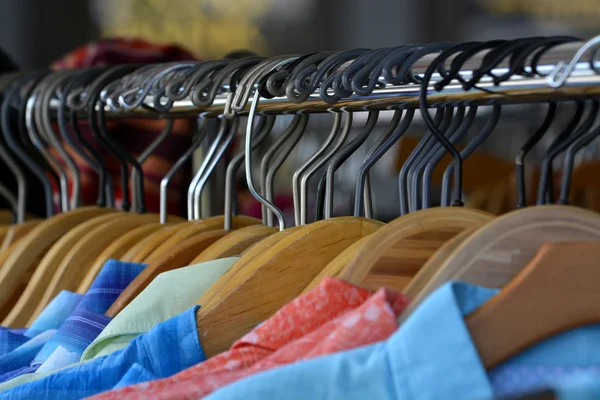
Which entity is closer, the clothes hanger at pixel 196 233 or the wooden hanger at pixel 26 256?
the clothes hanger at pixel 196 233

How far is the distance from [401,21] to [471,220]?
3.79 meters

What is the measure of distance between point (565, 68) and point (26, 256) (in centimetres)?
64

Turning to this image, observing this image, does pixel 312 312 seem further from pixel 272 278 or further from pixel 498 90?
pixel 498 90

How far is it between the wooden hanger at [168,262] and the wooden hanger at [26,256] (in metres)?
0.22

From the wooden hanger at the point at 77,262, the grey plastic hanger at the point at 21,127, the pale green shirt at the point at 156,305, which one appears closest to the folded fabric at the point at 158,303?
the pale green shirt at the point at 156,305

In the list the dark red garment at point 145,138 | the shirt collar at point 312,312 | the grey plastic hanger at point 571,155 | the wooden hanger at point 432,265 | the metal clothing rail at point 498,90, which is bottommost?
the dark red garment at point 145,138

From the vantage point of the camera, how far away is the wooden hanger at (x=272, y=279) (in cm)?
66

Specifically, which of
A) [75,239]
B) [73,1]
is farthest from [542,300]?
[73,1]

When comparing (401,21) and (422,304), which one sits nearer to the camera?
(422,304)

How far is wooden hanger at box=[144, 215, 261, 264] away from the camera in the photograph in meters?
0.81

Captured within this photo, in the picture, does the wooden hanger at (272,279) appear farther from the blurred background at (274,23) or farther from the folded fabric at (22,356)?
the blurred background at (274,23)

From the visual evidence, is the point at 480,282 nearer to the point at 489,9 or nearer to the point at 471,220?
the point at 471,220

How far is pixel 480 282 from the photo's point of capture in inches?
21.8

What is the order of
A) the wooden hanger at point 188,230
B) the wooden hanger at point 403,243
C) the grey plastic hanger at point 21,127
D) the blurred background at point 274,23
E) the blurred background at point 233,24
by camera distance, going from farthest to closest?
the blurred background at point 233,24, the blurred background at point 274,23, the grey plastic hanger at point 21,127, the wooden hanger at point 188,230, the wooden hanger at point 403,243
